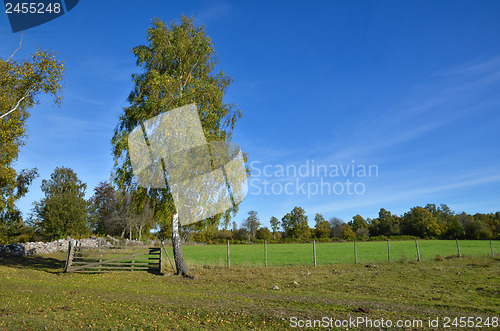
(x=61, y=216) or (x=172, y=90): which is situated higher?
(x=172, y=90)

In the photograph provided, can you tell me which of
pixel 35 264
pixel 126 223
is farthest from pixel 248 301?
pixel 126 223

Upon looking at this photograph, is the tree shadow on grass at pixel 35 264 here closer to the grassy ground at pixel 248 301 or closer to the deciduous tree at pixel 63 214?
the grassy ground at pixel 248 301

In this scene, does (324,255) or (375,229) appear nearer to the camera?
(324,255)

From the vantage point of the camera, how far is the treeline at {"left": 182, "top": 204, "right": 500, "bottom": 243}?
7444cm

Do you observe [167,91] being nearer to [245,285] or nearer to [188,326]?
[245,285]

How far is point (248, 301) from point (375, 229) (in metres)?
91.9

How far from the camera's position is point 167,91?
16297 millimetres

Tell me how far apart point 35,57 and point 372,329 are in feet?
62.1

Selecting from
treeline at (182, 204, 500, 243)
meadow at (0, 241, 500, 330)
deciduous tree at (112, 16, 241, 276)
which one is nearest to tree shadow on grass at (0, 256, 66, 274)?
meadow at (0, 241, 500, 330)

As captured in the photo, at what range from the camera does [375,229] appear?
91.4 metres

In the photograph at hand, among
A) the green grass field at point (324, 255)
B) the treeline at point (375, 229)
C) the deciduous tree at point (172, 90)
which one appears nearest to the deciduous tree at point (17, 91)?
the deciduous tree at point (172, 90)

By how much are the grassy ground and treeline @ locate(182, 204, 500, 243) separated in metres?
53.6

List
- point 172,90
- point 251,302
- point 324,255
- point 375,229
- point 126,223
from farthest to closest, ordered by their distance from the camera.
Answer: point 375,229
point 126,223
point 324,255
point 172,90
point 251,302

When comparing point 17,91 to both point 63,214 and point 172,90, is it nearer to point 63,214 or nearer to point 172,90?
point 172,90
